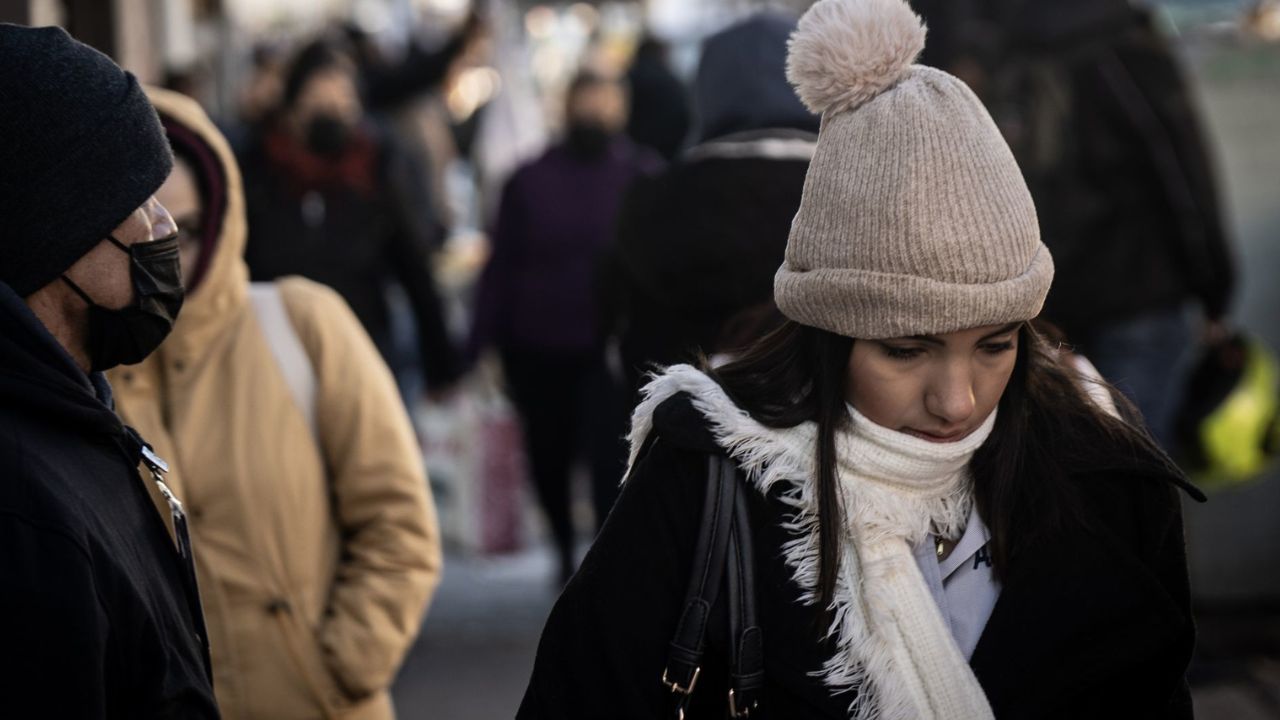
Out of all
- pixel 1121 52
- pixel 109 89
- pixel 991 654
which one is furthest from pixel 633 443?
pixel 1121 52

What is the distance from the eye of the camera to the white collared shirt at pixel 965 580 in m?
2.25

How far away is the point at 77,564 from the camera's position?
1876 millimetres

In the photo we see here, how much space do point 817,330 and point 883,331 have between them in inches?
7.5

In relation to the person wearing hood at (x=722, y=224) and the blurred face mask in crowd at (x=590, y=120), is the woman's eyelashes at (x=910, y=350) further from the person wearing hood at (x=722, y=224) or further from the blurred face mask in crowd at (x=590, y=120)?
the blurred face mask in crowd at (x=590, y=120)

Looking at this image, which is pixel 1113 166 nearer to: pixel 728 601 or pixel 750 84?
pixel 750 84

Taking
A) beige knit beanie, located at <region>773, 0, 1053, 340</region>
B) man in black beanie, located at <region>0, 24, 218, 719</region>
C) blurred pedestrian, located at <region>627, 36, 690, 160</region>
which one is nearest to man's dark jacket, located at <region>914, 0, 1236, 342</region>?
beige knit beanie, located at <region>773, 0, 1053, 340</region>

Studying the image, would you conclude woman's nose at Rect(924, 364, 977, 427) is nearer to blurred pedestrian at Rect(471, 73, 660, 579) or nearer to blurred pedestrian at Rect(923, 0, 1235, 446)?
blurred pedestrian at Rect(923, 0, 1235, 446)

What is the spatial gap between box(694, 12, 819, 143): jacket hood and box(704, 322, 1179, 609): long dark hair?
1.39 meters

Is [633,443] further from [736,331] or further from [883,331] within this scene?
[736,331]

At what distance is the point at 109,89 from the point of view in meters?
2.21

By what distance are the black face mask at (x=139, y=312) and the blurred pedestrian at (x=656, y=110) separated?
789 cm

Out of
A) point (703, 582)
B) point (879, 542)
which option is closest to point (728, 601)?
point (703, 582)

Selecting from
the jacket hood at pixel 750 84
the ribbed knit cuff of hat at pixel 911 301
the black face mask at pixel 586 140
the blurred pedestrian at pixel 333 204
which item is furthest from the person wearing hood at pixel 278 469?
the black face mask at pixel 586 140

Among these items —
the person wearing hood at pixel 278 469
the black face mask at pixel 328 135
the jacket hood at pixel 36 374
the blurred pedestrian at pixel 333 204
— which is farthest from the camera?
the black face mask at pixel 328 135
